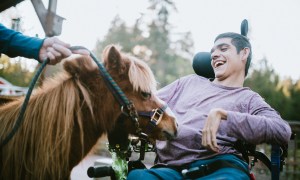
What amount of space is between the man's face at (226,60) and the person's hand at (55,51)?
1.27 m

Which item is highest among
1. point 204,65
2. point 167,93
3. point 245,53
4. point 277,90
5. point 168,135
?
point 245,53

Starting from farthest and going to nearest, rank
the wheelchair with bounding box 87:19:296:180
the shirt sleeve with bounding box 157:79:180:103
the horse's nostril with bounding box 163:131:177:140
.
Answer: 1. the shirt sleeve with bounding box 157:79:180:103
2. the wheelchair with bounding box 87:19:296:180
3. the horse's nostril with bounding box 163:131:177:140

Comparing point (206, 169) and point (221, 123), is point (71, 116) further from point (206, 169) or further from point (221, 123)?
point (221, 123)

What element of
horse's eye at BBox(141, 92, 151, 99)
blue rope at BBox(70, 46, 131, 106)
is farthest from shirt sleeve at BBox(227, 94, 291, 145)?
blue rope at BBox(70, 46, 131, 106)

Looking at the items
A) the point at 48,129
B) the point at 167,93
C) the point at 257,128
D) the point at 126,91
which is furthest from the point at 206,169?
the point at 48,129

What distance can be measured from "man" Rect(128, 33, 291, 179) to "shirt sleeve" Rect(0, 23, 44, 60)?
112cm

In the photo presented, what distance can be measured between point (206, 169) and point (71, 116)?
1027mm

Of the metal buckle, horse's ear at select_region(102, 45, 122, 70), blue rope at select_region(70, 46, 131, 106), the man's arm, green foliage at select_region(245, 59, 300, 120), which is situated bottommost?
green foliage at select_region(245, 59, 300, 120)

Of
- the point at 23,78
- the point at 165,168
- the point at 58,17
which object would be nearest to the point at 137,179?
the point at 165,168

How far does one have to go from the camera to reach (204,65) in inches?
110

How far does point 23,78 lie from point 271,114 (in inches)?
480

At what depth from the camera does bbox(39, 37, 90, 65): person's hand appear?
5.36ft

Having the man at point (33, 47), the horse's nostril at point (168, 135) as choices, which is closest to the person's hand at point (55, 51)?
the man at point (33, 47)

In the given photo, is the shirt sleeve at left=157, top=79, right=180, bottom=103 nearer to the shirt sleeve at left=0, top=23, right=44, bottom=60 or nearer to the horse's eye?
the horse's eye
